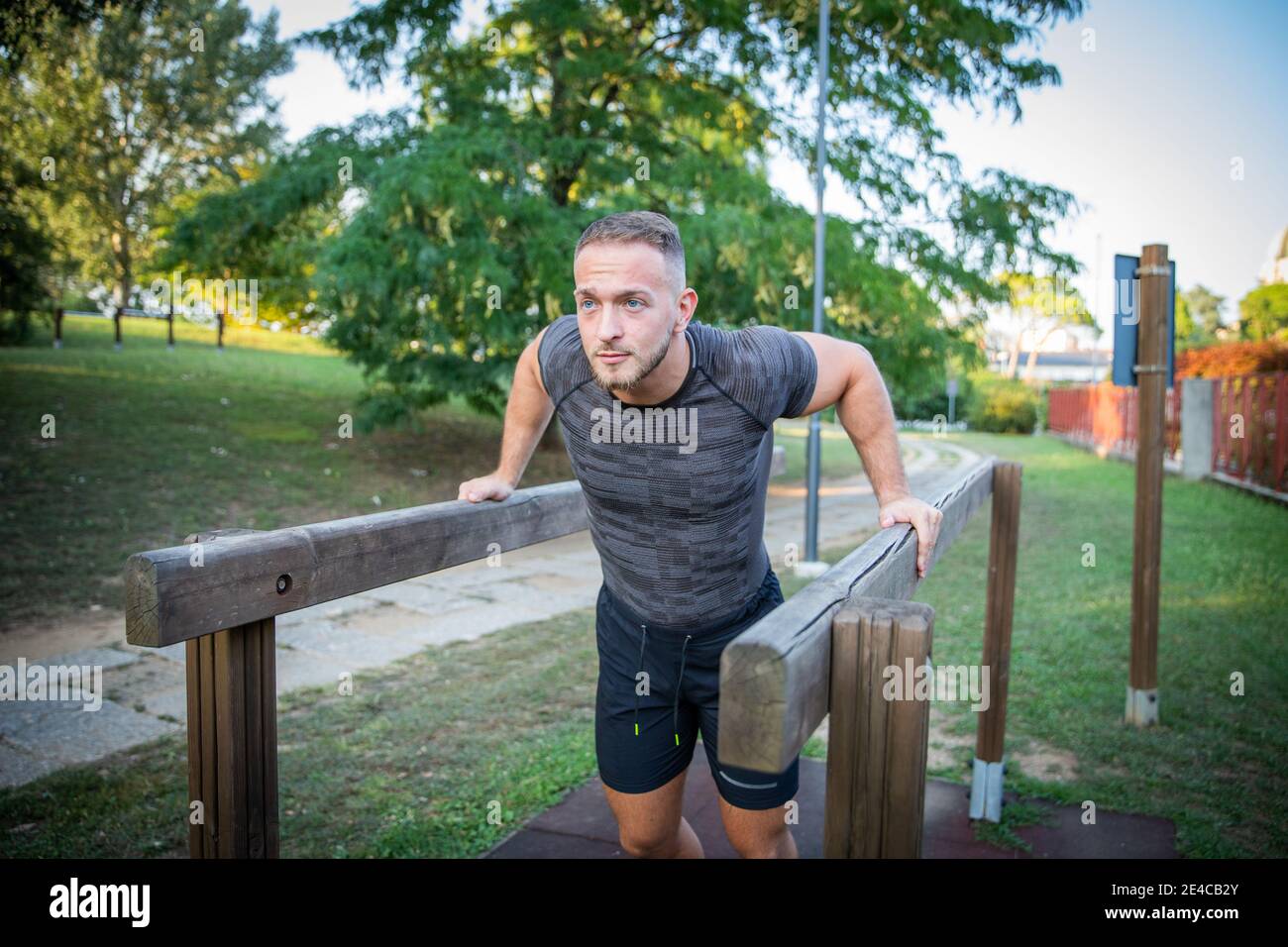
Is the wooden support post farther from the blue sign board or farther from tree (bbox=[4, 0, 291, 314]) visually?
tree (bbox=[4, 0, 291, 314])

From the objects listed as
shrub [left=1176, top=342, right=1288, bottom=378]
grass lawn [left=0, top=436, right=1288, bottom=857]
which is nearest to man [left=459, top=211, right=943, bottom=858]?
grass lawn [left=0, top=436, right=1288, bottom=857]

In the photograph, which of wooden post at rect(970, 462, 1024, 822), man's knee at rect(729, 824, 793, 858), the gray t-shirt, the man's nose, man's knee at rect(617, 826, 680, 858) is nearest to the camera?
the man's nose

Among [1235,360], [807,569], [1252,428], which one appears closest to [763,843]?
[807,569]

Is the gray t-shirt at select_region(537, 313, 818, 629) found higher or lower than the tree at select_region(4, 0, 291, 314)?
lower

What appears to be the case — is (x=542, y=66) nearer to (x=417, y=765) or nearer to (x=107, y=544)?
(x=107, y=544)

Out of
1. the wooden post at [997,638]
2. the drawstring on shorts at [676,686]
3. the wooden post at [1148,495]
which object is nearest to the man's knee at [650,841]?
the drawstring on shorts at [676,686]

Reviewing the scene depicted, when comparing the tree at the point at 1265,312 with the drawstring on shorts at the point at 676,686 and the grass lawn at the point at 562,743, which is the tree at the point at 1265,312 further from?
the drawstring on shorts at the point at 676,686

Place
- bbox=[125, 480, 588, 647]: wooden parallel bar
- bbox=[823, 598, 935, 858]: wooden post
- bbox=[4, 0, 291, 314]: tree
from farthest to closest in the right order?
bbox=[4, 0, 291, 314]: tree, bbox=[125, 480, 588, 647]: wooden parallel bar, bbox=[823, 598, 935, 858]: wooden post

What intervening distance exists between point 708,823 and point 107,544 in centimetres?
620

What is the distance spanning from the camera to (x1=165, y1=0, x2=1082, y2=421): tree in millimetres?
9141

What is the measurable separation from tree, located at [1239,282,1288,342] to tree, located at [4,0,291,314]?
39.1m

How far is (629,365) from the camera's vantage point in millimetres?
2031

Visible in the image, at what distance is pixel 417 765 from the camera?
13.1 ft

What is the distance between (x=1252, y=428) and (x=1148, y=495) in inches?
420
